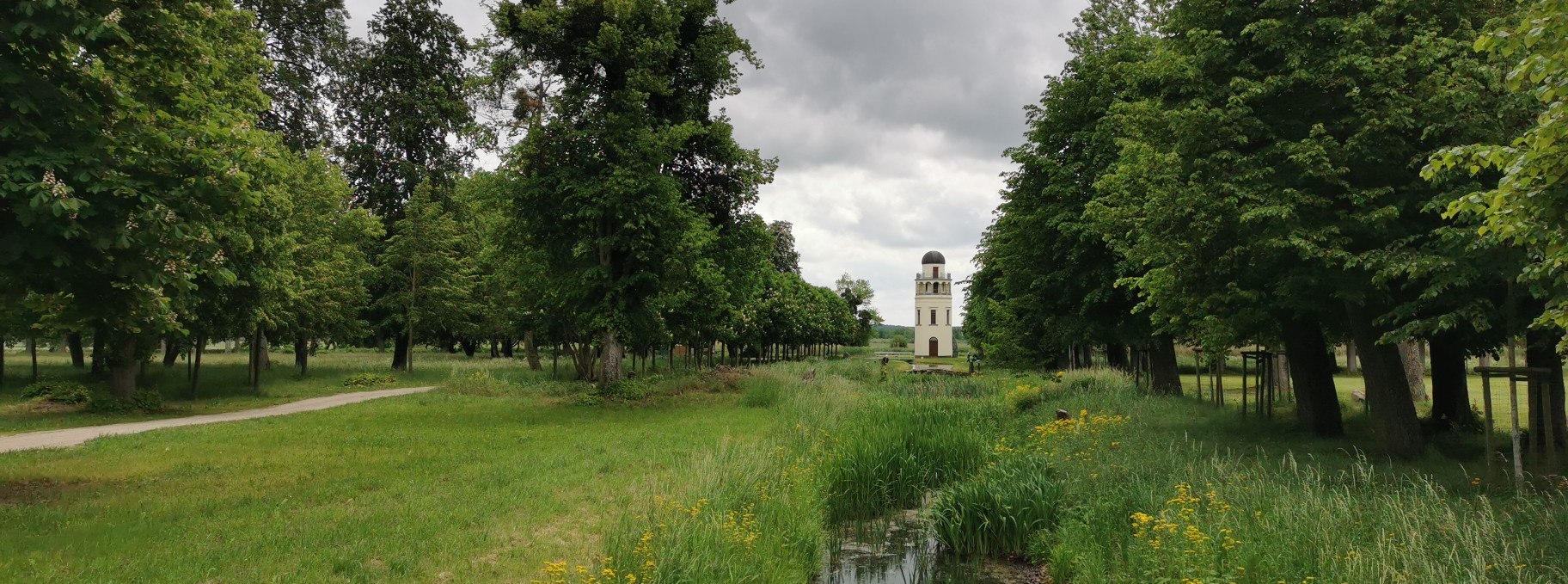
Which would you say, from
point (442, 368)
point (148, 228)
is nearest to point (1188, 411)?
point (148, 228)

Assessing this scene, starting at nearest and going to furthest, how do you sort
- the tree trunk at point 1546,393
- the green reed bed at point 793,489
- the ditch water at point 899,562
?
the green reed bed at point 793,489, the ditch water at point 899,562, the tree trunk at point 1546,393

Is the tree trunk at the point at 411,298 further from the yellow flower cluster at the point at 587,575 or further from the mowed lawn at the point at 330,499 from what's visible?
the yellow flower cluster at the point at 587,575

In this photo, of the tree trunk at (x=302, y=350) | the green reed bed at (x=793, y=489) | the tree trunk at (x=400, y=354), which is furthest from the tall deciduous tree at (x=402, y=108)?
the green reed bed at (x=793, y=489)

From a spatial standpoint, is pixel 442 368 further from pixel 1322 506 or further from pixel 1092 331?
pixel 1322 506

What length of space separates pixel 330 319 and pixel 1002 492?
1138 inches

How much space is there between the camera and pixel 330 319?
101 feet

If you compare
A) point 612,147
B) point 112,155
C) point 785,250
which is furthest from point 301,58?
point 785,250

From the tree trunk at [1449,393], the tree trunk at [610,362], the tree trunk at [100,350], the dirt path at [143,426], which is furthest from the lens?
the tree trunk at [610,362]

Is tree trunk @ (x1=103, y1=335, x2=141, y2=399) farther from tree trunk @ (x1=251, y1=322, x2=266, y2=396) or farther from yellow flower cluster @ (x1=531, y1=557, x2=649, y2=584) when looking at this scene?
yellow flower cluster @ (x1=531, y1=557, x2=649, y2=584)

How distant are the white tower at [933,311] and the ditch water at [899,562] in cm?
8900

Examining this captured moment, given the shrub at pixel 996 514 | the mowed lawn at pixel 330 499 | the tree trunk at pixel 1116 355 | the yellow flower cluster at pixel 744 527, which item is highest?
the tree trunk at pixel 1116 355

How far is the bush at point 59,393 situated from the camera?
62.5 feet

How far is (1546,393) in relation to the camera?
33.5ft

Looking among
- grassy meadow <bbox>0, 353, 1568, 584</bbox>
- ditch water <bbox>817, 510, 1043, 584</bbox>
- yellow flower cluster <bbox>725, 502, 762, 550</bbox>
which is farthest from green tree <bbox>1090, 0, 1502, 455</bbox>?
yellow flower cluster <bbox>725, 502, 762, 550</bbox>
